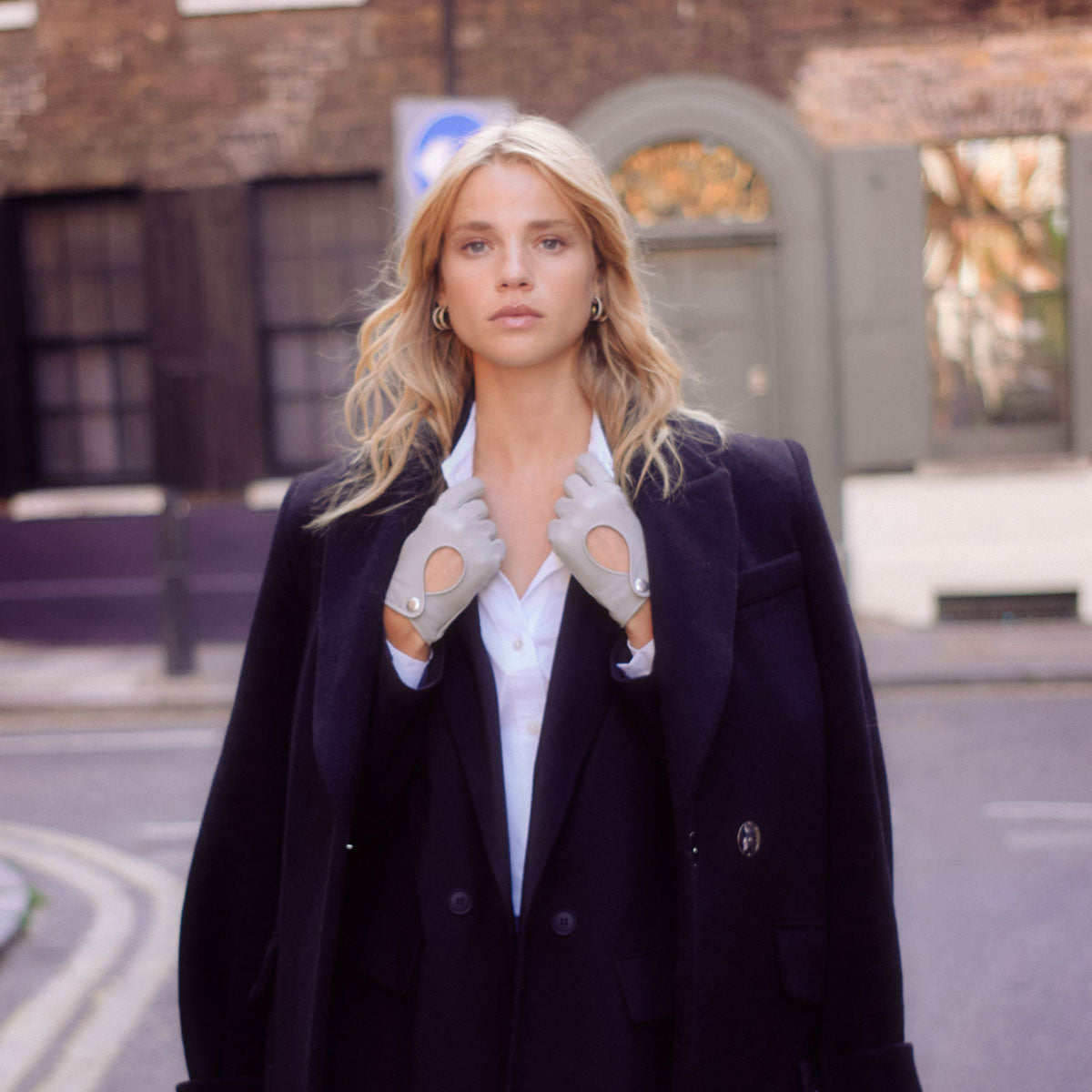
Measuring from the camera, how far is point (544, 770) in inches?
66.9

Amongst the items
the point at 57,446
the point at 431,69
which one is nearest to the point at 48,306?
the point at 57,446

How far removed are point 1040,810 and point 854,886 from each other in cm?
416

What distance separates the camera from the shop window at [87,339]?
10914mm

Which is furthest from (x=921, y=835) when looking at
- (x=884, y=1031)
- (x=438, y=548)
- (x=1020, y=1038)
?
(x=438, y=548)

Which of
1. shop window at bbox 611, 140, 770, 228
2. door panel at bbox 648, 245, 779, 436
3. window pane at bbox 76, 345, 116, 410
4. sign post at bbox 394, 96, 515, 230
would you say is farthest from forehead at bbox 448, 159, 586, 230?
window pane at bbox 76, 345, 116, 410

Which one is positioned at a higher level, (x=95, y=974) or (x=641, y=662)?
(x=641, y=662)

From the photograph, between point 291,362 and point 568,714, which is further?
point 291,362

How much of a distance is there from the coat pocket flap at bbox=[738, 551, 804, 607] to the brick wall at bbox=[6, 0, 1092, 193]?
9058mm

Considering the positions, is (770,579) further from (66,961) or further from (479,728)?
(66,961)

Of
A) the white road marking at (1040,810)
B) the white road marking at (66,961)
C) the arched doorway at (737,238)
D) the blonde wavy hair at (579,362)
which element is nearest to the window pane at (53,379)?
the arched doorway at (737,238)

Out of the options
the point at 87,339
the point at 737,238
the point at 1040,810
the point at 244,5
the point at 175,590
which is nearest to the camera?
the point at 1040,810

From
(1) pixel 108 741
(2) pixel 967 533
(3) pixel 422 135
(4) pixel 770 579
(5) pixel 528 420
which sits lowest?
(1) pixel 108 741

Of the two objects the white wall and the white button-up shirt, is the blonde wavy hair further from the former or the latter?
the white wall

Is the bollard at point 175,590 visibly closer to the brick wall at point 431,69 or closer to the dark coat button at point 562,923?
the brick wall at point 431,69
